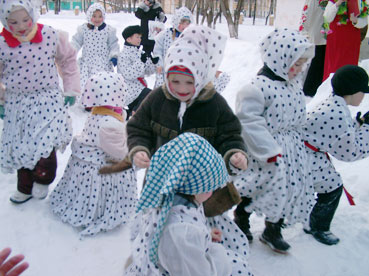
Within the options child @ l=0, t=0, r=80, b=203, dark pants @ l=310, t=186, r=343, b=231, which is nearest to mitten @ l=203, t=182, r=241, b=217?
dark pants @ l=310, t=186, r=343, b=231

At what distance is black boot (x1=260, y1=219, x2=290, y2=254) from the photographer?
108 inches

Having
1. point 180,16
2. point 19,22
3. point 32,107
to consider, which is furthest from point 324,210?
point 180,16

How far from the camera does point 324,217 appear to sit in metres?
2.94

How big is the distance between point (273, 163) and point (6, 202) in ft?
7.82

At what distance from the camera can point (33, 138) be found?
122 inches

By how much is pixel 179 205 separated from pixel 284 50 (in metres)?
1.32

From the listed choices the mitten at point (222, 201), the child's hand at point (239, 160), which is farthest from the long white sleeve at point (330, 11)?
the mitten at point (222, 201)

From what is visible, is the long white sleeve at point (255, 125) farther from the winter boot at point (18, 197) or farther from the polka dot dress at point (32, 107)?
the winter boot at point (18, 197)

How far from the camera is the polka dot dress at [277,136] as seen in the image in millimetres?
2426

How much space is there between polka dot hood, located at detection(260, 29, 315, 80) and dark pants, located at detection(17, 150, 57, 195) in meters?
2.03

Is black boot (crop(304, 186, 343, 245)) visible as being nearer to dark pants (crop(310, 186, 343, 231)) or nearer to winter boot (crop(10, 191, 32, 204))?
dark pants (crop(310, 186, 343, 231))

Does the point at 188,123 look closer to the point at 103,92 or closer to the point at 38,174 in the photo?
the point at 103,92

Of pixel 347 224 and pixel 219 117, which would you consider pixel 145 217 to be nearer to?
pixel 219 117

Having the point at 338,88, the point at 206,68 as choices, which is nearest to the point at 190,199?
the point at 206,68
